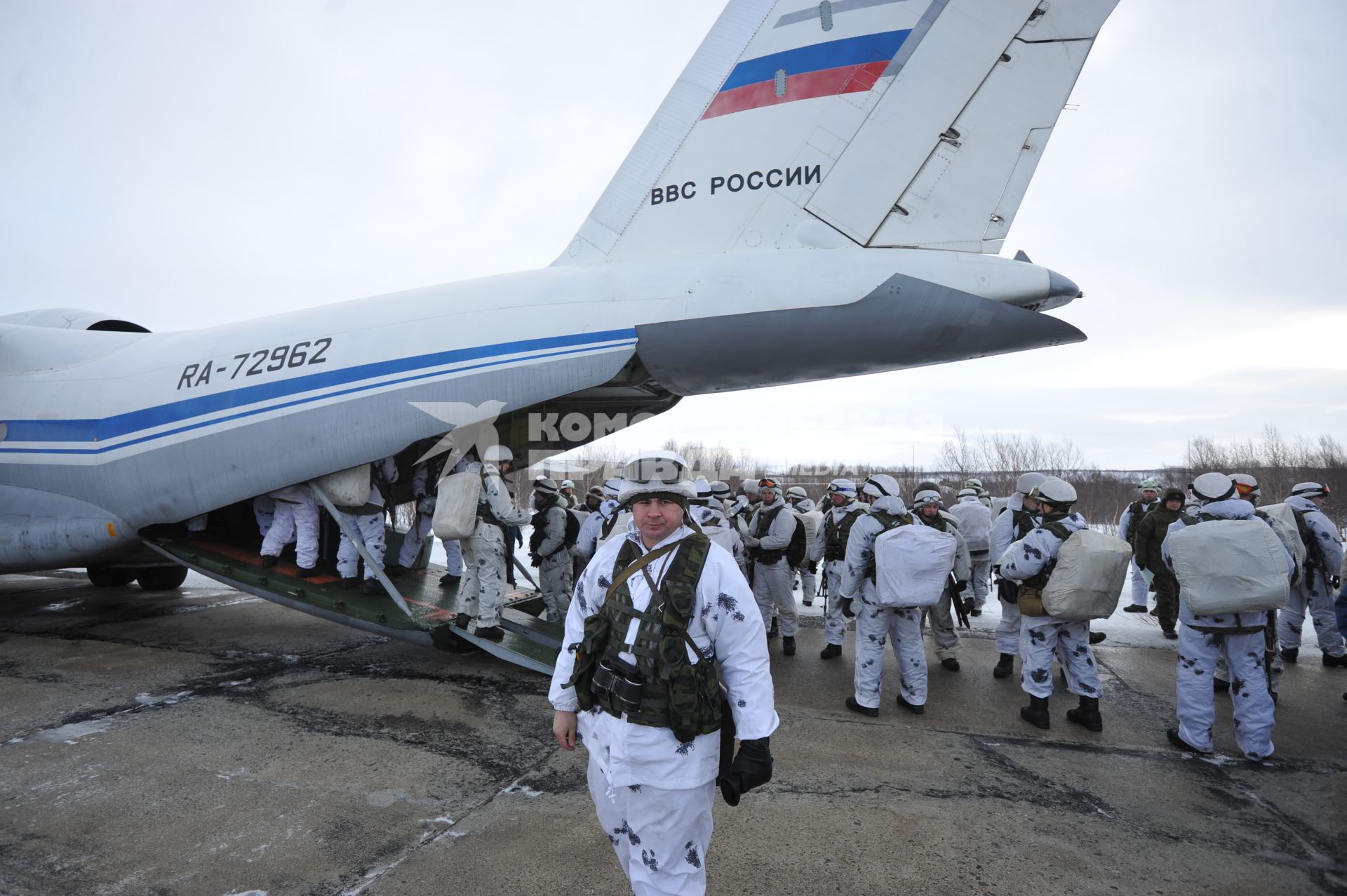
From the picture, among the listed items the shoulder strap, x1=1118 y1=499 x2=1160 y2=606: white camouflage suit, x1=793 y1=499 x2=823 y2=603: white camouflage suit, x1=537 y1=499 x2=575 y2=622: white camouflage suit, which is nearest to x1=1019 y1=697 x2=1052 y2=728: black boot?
the shoulder strap

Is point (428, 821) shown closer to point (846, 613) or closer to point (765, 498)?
point (846, 613)

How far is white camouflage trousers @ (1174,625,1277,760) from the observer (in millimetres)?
3963

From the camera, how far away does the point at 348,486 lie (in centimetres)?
536

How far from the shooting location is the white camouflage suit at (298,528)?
19.3 feet

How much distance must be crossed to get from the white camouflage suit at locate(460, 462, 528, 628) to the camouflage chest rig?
311cm

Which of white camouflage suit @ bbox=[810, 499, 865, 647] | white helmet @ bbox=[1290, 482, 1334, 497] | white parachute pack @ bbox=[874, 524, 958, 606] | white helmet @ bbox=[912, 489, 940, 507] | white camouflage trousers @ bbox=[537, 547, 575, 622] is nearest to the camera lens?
white parachute pack @ bbox=[874, 524, 958, 606]

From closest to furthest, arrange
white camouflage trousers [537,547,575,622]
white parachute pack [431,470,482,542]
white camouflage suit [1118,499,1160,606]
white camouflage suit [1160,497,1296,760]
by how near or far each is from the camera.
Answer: white camouflage suit [1160,497,1296,760]
white parachute pack [431,470,482,542]
white camouflage trousers [537,547,575,622]
white camouflage suit [1118,499,1160,606]

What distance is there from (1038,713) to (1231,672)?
1.13 meters

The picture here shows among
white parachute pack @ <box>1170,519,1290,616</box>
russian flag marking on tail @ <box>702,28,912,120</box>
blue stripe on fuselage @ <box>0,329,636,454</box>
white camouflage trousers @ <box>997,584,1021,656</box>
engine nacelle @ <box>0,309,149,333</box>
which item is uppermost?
russian flag marking on tail @ <box>702,28,912,120</box>

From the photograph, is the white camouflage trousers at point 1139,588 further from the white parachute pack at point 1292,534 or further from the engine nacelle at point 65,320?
the engine nacelle at point 65,320

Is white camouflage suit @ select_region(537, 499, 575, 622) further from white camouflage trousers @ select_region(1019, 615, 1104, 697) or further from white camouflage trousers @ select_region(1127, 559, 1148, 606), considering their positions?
white camouflage trousers @ select_region(1127, 559, 1148, 606)

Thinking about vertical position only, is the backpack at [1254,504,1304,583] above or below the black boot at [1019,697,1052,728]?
above

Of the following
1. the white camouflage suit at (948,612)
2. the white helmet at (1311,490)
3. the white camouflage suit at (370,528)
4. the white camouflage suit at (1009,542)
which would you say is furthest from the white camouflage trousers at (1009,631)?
the white camouflage suit at (370,528)

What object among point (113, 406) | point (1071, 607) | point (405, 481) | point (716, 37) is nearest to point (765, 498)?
point (1071, 607)
